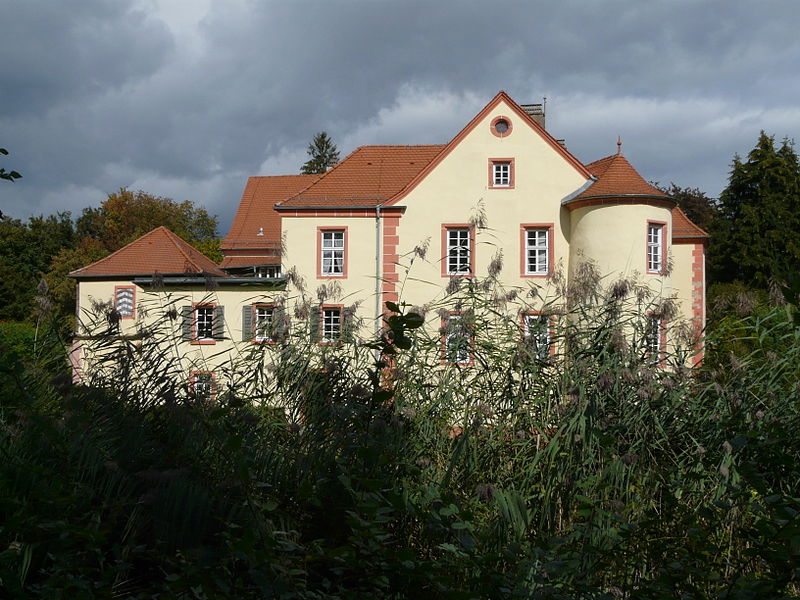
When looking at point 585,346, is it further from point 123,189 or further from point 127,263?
point 123,189

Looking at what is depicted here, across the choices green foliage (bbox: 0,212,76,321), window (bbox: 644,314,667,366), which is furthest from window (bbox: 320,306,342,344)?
green foliage (bbox: 0,212,76,321)

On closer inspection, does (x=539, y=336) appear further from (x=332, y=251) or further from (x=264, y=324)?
(x=332, y=251)

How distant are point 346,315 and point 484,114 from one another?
19080mm

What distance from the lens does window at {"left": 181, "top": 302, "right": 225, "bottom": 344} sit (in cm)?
521

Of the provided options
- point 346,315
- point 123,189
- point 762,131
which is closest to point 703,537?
point 346,315

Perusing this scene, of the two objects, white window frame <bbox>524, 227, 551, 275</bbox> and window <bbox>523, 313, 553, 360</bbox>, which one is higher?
white window frame <bbox>524, 227, 551, 275</bbox>

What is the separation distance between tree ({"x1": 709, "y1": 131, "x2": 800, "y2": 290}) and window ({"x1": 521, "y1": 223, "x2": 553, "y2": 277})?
13.3 metres

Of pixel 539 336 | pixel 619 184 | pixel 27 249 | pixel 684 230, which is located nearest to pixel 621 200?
pixel 619 184

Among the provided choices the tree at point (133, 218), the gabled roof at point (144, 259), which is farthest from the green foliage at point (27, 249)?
the gabled roof at point (144, 259)

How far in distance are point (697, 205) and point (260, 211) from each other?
74.6ft

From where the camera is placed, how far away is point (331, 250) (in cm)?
2420

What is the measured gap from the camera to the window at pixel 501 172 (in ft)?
76.9

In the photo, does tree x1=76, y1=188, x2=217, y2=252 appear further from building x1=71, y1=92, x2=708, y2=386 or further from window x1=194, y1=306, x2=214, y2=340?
window x1=194, y1=306, x2=214, y2=340

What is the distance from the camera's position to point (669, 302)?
5375 mm
